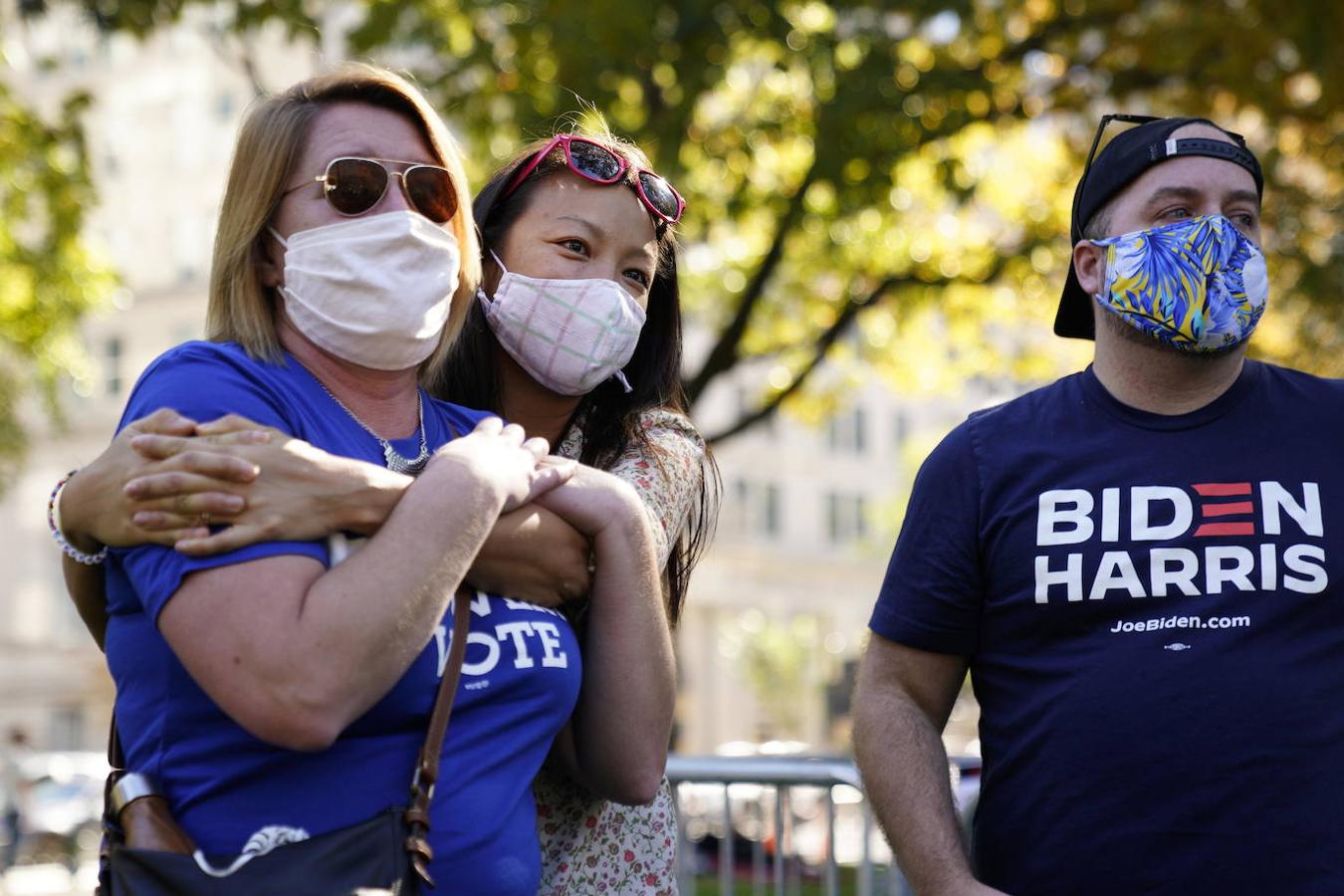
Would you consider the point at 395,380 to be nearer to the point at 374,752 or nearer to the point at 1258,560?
the point at 374,752

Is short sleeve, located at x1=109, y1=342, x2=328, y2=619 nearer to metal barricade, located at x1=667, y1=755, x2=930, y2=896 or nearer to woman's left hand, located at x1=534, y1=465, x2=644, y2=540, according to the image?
woman's left hand, located at x1=534, y1=465, x2=644, y2=540

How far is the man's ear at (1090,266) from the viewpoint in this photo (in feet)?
11.2

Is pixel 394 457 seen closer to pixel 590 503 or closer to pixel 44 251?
pixel 590 503

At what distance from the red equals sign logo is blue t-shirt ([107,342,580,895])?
1209 mm

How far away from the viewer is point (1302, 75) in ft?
39.6

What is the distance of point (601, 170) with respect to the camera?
327 cm

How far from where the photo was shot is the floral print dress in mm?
3000

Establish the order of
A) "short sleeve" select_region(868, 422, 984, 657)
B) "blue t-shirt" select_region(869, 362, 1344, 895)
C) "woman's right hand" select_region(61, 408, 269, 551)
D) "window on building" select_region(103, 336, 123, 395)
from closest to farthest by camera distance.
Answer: "woman's right hand" select_region(61, 408, 269, 551)
"blue t-shirt" select_region(869, 362, 1344, 895)
"short sleeve" select_region(868, 422, 984, 657)
"window on building" select_region(103, 336, 123, 395)

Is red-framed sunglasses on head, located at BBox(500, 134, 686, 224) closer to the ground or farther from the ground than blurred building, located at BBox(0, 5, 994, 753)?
closer to the ground

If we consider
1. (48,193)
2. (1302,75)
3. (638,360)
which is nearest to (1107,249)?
(638,360)

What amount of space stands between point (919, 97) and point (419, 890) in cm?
1002

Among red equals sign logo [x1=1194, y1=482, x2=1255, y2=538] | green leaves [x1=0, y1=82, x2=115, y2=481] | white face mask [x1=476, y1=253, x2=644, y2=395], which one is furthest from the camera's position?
green leaves [x1=0, y1=82, x2=115, y2=481]

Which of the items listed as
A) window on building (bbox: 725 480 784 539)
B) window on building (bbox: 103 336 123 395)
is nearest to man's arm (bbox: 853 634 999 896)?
window on building (bbox: 103 336 123 395)

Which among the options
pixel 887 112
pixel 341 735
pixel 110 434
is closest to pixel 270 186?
pixel 341 735
